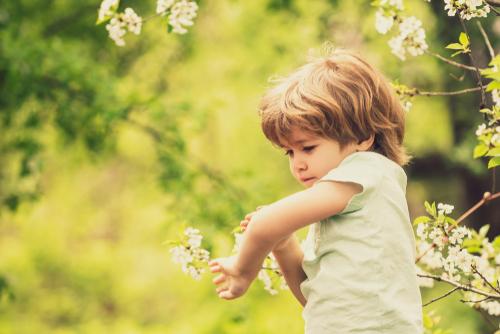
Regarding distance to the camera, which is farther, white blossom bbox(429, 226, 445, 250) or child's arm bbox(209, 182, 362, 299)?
white blossom bbox(429, 226, 445, 250)

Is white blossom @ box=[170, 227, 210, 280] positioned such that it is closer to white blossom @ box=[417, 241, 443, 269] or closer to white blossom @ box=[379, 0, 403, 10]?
white blossom @ box=[417, 241, 443, 269]

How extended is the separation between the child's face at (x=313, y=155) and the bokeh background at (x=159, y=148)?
20.4 inches

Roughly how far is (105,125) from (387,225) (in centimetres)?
381

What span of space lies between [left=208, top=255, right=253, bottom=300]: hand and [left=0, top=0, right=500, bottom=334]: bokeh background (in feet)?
1.10

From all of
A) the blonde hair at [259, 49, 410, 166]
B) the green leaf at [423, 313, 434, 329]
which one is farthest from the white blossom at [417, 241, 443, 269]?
the blonde hair at [259, 49, 410, 166]

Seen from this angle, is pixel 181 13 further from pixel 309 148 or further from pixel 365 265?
pixel 365 265

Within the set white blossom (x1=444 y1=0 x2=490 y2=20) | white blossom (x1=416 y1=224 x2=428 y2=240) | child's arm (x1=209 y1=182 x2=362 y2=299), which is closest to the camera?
child's arm (x1=209 y1=182 x2=362 y2=299)

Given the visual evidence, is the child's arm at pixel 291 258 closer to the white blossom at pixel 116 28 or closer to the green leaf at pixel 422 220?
the green leaf at pixel 422 220

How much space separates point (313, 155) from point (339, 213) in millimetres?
197

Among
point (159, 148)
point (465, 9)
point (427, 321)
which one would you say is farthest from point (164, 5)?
point (159, 148)

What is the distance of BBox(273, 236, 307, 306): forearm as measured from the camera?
2.01 m

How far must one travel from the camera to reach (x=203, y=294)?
41.7ft

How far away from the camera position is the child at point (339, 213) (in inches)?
70.2

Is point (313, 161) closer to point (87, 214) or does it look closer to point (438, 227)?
point (438, 227)
